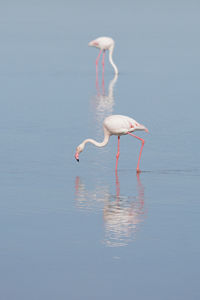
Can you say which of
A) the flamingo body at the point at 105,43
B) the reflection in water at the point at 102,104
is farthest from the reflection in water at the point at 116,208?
the flamingo body at the point at 105,43

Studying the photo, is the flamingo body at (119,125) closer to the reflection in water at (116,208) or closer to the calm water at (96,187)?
the calm water at (96,187)

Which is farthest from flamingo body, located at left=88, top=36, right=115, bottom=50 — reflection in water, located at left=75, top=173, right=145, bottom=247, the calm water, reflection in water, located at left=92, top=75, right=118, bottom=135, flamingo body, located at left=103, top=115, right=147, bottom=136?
reflection in water, located at left=75, top=173, right=145, bottom=247

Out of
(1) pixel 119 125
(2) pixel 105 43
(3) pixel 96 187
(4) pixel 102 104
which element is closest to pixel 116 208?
(3) pixel 96 187

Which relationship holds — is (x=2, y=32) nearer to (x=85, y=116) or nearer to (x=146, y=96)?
(x=146, y=96)

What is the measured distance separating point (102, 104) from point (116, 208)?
8.98 m

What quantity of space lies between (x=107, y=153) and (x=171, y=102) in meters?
5.84

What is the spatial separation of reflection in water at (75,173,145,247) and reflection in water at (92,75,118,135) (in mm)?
5038

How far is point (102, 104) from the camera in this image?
1900cm

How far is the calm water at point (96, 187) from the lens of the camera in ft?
25.6

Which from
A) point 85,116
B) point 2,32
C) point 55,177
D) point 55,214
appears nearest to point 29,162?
point 55,177

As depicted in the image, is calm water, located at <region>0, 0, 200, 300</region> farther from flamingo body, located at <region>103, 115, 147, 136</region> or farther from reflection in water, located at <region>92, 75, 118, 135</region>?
flamingo body, located at <region>103, 115, 147, 136</region>

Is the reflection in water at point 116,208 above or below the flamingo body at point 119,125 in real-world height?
below

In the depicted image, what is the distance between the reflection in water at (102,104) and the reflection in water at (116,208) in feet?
16.5

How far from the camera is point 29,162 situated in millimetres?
12547
